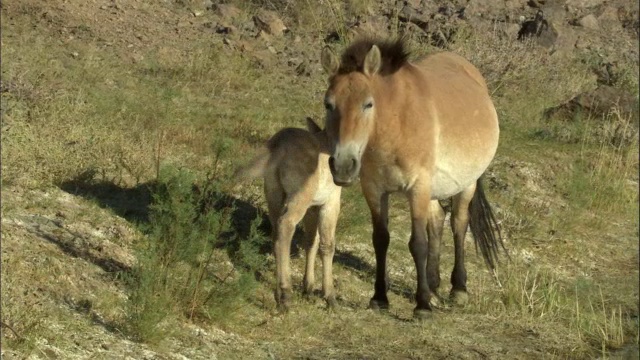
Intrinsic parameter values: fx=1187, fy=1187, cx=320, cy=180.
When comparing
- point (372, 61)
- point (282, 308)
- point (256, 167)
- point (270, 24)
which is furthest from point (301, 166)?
point (270, 24)

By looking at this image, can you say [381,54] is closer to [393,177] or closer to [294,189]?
[393,177]

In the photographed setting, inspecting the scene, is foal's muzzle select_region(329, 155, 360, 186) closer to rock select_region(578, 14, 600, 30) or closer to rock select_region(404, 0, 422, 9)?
rock select_region(404, 0, 422, 9)

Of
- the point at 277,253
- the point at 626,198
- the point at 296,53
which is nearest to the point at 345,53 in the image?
the point at 277,253

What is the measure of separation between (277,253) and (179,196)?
820 mm

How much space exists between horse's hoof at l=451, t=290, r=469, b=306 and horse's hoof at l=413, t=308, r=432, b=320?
34.7 inches

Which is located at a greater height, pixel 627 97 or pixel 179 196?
pixel 627 97

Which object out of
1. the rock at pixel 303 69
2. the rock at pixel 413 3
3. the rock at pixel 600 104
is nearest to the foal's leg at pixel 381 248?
the rock at pixel 303 69

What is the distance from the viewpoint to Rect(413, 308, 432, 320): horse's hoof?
8953 mm

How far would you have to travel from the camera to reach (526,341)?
888 cm

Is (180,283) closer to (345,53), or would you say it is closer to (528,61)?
(345,53)

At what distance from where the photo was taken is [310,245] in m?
9.14

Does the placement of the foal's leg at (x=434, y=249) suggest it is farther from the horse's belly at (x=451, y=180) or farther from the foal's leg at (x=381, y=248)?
the foal's leg at (x=381, y=248)

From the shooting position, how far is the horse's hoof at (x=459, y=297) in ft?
32.4

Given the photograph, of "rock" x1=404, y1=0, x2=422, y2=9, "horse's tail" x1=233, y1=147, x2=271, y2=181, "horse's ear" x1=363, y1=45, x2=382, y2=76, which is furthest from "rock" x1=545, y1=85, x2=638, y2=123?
"horse's tail" x1=233, y1=147, x2=271, y2=181
